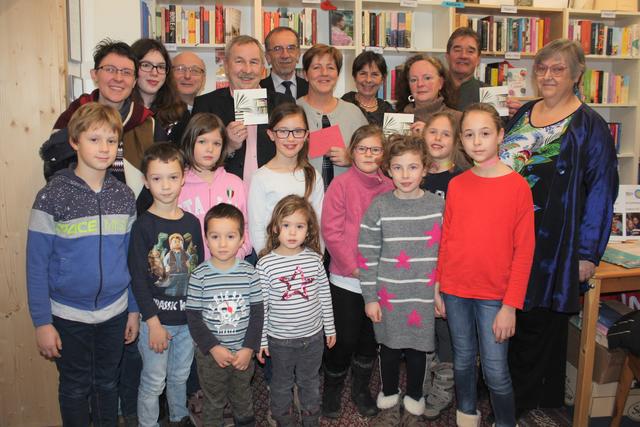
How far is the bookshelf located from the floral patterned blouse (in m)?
2.55

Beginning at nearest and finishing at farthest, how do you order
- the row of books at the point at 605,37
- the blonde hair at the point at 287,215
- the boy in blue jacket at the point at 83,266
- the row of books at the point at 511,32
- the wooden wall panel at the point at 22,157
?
the boy in blue jacket at the point at 83,266
the blonde hair at the point at 287,215
the wooden wall panel at the point at 22,157
the row of books at the point at 511,32
the row of books at the point at 605,37

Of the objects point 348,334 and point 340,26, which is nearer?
point 348,334

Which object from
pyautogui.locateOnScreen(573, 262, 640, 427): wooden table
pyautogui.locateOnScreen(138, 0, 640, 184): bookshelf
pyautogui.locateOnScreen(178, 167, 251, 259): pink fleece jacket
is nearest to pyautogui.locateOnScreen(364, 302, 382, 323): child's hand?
pyautogui.locateOnScreen(178, 167, 251, 259): pink fleece jacket

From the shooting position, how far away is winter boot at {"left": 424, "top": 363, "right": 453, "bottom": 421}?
99.3 inches

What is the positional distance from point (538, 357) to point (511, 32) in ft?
12.0

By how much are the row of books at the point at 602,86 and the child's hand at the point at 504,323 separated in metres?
4.14

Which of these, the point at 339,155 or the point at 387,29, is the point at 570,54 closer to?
the point at 339,155

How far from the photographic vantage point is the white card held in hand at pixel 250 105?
2508 millimetres

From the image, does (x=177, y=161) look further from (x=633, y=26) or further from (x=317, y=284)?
(x=633, y=26)

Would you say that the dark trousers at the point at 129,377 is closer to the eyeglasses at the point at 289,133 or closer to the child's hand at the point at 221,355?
the child's hand at the point at 221,355

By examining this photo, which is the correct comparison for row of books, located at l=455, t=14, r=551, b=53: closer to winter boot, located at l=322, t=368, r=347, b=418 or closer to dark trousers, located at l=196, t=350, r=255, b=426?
winter boot, located at l=322, t=368, r=347, b=418

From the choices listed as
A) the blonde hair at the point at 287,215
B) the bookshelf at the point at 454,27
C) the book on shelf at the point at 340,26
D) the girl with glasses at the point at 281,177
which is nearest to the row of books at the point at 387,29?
the bookshelf at the point at 454,27

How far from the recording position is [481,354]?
2.18 metres

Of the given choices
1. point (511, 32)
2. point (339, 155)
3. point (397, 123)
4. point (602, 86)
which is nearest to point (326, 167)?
point (339, 155)
